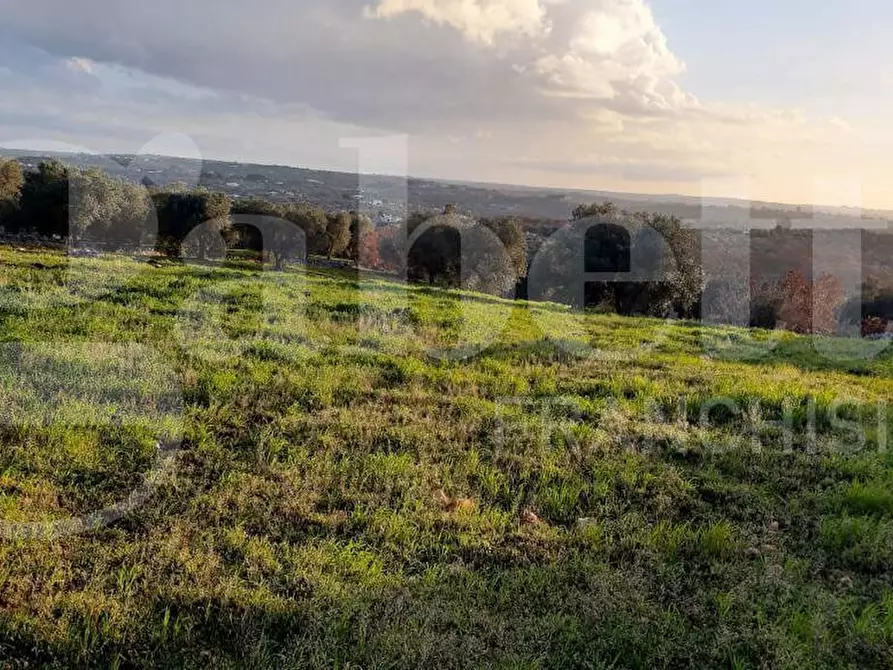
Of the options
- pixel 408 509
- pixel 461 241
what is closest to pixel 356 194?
pixel 461 241

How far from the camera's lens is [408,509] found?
246 inches

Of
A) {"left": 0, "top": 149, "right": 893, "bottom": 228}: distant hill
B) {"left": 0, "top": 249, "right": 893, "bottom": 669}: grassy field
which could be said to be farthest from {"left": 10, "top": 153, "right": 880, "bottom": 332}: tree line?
{"left": 0, "top": 249, "right": 893, "bottom": 669}: grassy field

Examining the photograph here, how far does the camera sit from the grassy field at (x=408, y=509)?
14.5ft

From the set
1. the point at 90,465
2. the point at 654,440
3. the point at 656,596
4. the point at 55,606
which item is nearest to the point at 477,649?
the point at 656,596

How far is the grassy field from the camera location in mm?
4406

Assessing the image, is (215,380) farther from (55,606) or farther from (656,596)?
(656,596)

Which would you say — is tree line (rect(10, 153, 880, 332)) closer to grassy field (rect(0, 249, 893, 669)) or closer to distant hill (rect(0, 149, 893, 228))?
distant hill (rect(0, 149, 893, 228))

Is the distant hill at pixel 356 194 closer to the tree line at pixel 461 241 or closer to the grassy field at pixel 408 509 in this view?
the tree line at pixel 461 241

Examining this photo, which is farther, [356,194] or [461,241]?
[356,194]

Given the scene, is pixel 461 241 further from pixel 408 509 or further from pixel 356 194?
pixel 408 509

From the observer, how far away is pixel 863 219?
3292 inches

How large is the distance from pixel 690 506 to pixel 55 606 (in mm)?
6156

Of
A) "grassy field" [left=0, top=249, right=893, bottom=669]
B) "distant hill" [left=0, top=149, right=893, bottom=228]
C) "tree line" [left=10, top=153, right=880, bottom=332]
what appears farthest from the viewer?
"distant hill" [left=0, top=149, right=893, bottom=228]

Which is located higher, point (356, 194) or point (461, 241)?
point (356, 194)
